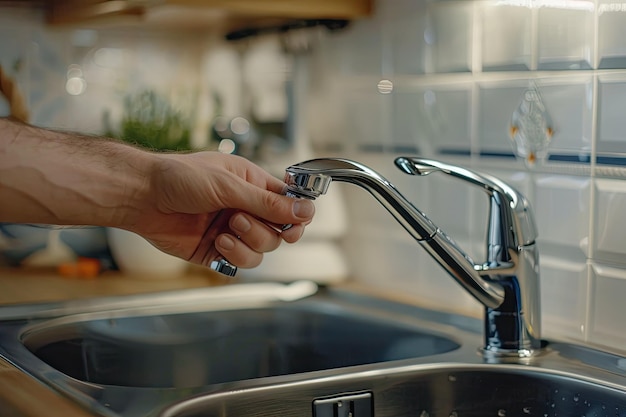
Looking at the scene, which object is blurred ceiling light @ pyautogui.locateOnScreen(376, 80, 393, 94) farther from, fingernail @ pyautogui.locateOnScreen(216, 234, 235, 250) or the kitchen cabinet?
fingernail @ pyautogui.locateOnScreen(216, 234, 235, 250)

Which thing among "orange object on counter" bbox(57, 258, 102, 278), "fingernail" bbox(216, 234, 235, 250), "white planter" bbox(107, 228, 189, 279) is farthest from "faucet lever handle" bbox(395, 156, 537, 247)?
"orange object on counter" bbox(57, 258, 102, 278)

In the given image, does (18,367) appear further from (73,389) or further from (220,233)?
(220,233)

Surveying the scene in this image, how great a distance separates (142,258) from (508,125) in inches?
26.1

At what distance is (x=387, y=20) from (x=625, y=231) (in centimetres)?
55

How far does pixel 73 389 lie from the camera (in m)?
0.97

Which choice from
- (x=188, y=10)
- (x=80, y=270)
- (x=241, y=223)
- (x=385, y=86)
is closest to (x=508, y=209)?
(x=241, y=223)

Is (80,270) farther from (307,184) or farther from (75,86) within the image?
(307,184)

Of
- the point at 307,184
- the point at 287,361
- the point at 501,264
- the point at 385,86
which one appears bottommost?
the point at 287,361

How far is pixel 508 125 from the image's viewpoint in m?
1.26

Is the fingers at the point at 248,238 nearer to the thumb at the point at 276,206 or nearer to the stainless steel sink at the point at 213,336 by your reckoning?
the thumb at the point at 276,206

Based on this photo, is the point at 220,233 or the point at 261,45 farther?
the point at 261,45

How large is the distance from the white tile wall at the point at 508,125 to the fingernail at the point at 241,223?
39 centimetres

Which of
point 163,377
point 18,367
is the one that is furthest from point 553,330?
point 18,367

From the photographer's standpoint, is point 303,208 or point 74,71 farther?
point 74,71
